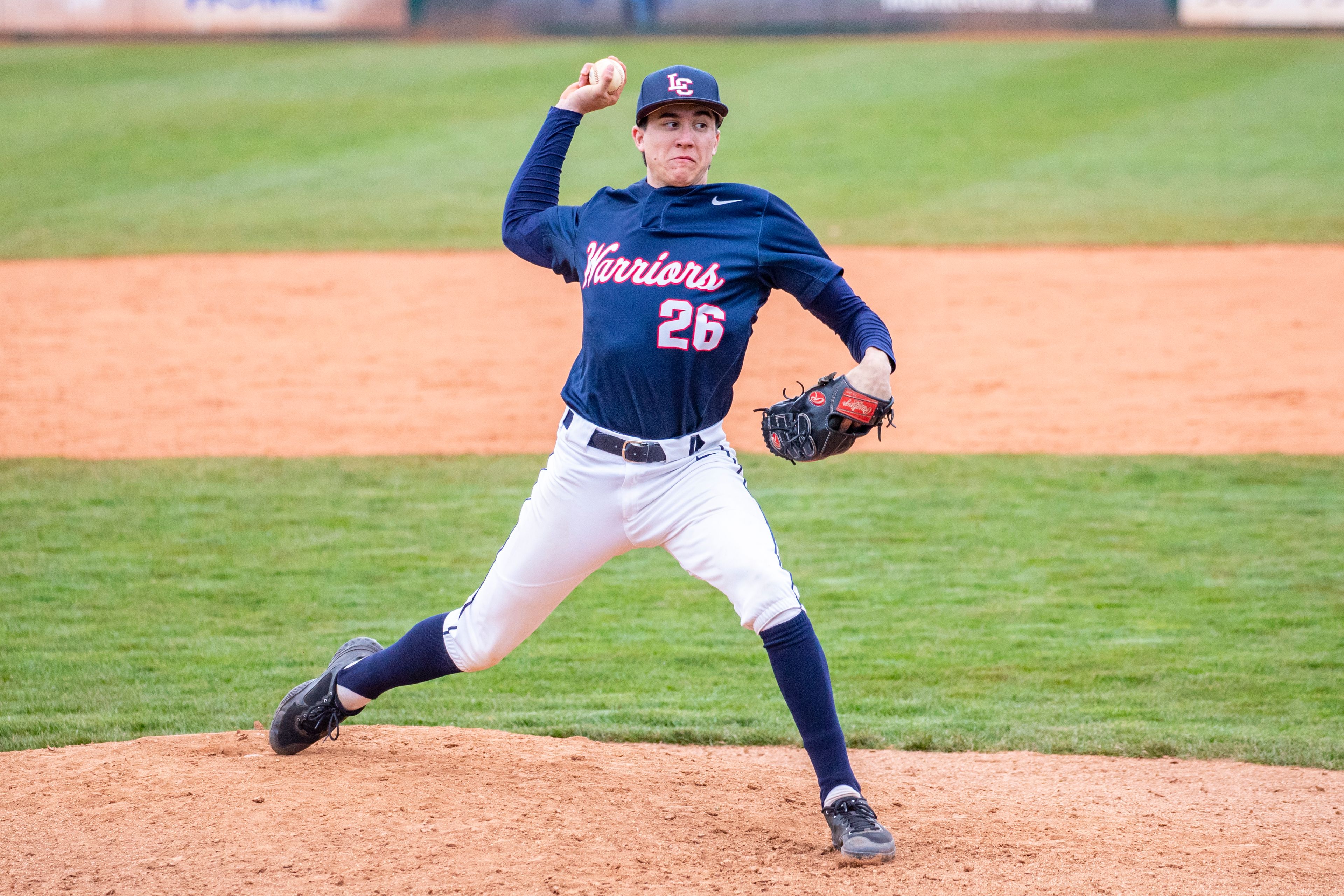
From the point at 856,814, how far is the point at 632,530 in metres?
0.87

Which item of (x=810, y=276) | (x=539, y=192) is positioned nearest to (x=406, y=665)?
(x=539, y=192)

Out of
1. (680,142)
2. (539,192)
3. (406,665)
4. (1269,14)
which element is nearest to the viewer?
(680,142)

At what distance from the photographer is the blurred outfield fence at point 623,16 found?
26484 mm

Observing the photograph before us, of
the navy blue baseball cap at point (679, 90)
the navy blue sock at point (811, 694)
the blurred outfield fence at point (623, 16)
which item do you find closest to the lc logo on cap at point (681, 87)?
the navy blue baseball cap at point (679, 90)

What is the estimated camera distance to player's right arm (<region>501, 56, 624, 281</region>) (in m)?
3.90

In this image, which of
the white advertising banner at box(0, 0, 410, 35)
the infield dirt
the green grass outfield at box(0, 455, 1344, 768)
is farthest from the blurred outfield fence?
the green grass outfield at box(0, 455, 1344, 768)

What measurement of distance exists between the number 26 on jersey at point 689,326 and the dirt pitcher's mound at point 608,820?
119cm

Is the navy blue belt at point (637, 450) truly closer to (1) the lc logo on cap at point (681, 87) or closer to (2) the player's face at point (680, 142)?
(2) the player's face at point (680, 142)

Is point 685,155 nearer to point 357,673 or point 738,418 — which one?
point 357,673

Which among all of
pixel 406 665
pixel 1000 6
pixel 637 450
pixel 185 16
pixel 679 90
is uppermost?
pixel 1000 6

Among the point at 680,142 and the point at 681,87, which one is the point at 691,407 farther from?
the point at 681,87

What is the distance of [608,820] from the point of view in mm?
3621

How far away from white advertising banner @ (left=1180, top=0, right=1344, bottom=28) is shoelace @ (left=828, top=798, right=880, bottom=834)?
25689 millimetres

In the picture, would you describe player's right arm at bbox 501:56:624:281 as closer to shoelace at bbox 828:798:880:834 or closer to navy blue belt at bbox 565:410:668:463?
navy blue belt at bbox 565:410:668:463
